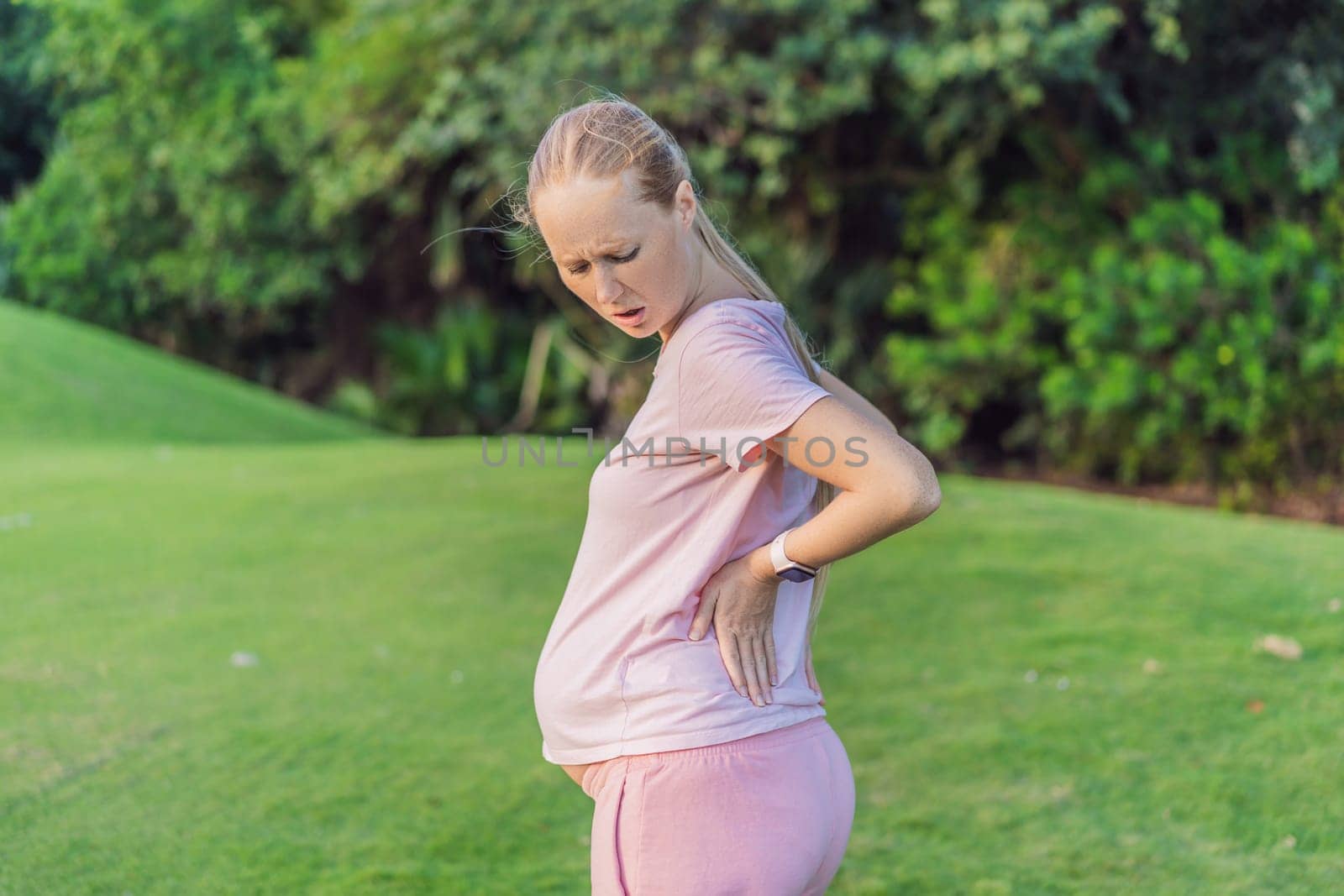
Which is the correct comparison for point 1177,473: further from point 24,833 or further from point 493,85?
point 24,833

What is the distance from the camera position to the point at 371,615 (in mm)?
4910

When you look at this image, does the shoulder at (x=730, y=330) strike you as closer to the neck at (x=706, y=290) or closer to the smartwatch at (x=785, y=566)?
the neck at (x=706, y=290)

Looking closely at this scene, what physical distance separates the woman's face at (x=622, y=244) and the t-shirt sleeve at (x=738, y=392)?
0.29ft

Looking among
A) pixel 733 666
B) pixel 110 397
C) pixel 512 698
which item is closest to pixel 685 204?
pixel 733 666

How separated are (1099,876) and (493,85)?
7.37m

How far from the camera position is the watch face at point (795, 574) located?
157 centimetres

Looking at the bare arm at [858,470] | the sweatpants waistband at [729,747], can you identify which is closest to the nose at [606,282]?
the bare arm at [858,470]

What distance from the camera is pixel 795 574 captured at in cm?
157

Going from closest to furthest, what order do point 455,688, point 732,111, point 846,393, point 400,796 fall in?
point 846,393
point 400,796
point 455,688
point 732,111

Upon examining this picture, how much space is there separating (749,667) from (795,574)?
12 cm

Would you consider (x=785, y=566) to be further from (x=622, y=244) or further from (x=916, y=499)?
(x=622, y=244)

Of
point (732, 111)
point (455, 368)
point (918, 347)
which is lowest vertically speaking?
point (455, 368)

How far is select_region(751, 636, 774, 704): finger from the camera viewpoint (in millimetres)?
1593

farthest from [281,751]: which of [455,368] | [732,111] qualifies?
[455,368]
